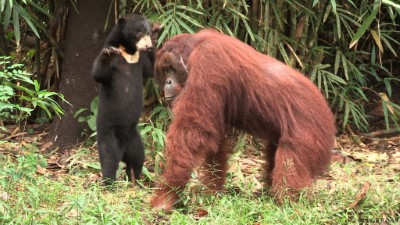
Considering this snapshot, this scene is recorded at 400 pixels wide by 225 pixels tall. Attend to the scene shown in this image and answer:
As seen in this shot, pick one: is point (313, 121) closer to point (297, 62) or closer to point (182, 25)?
point (182, 25)

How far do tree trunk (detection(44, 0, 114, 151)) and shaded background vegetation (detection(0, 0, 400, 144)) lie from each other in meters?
0.13

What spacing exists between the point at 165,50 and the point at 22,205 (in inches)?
58.3

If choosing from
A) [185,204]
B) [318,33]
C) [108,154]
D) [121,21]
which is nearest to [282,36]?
[318,33]

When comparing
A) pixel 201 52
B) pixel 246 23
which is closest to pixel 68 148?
pixel 246 23

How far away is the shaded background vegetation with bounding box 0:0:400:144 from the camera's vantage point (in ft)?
21.4

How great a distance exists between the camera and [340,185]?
5211 millimetres

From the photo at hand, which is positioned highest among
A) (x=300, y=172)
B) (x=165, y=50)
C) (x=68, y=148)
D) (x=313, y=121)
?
(x=165, y=50)

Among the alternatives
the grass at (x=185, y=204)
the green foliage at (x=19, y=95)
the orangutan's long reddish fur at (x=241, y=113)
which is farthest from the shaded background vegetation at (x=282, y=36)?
the grass at (x=185, y=204)

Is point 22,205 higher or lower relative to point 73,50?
lower

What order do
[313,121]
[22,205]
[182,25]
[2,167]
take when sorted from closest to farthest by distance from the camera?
[22,205], [2,167], [313,121], [182,25]

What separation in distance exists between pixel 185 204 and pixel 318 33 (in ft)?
11.9

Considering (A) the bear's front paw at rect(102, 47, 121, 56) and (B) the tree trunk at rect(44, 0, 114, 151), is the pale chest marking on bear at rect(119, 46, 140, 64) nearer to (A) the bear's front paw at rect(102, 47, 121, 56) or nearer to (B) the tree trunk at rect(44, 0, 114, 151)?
(A) the bear's front paw at rect(102, 47, 121, 56)

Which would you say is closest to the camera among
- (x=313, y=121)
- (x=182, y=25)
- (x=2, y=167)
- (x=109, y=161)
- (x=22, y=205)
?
(x=22, y=205)

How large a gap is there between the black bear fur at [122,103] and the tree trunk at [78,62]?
3.69 feet
